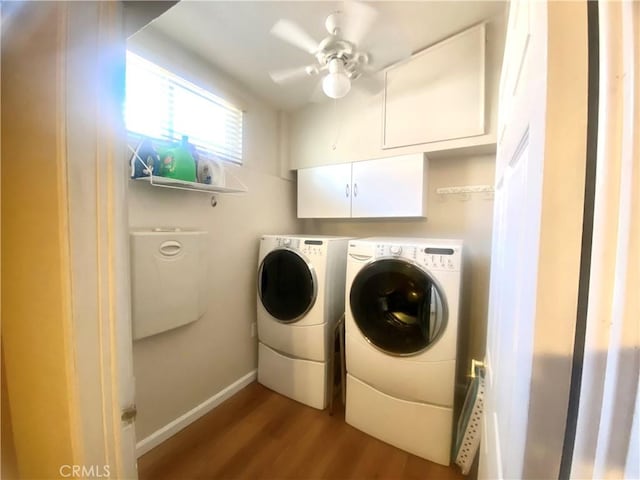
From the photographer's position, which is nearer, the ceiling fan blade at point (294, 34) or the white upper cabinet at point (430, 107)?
the ceiling fan blade at point (294, 34)

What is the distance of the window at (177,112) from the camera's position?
1.37 metres

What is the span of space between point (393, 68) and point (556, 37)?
1.80 meters

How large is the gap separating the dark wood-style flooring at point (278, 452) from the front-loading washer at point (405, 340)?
0.09m

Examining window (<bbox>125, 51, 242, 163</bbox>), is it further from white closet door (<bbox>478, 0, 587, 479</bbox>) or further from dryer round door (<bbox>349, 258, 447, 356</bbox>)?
white closet door (<bbox>478, 0, 587, 479</bbox>)

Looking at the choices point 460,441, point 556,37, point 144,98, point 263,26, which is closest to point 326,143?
point 263,26

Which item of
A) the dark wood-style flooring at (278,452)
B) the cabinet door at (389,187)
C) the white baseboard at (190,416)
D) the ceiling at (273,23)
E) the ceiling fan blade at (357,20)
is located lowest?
the dark wood-style flooring at (278,452)

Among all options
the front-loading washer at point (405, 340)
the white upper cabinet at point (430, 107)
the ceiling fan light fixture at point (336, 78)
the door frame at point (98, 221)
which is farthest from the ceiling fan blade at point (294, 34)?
the front-loading washer at point (405, 340)

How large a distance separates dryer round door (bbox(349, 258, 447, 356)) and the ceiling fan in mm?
1049

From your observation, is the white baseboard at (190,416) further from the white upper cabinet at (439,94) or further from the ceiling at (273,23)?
the ceiling at (273,23)

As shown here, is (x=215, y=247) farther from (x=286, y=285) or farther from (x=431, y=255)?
(x=431, y=255)

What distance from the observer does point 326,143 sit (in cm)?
213

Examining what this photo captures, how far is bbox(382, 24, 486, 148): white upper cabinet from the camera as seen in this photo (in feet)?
4.86

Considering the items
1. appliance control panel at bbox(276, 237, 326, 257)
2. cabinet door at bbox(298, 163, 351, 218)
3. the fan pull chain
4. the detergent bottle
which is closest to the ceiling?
the fan pull chain

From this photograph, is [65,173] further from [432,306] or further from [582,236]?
[432,306]
